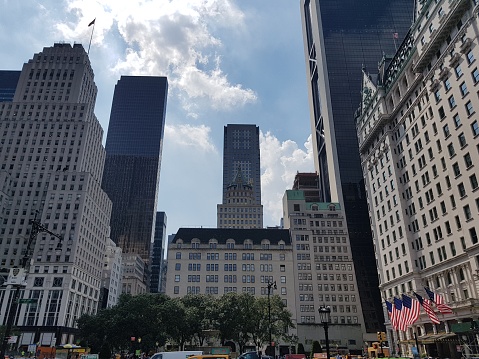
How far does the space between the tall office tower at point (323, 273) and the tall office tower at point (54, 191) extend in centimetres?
6478

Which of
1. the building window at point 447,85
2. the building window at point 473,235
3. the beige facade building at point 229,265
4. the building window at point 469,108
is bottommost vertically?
the building window at point 473,235

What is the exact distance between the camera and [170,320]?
219 ft

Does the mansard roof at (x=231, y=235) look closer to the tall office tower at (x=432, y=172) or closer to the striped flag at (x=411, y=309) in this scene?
the tall office tower at (x=432, y=172)

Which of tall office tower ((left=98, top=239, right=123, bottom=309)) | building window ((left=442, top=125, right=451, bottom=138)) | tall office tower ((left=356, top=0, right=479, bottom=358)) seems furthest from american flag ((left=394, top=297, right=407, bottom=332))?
tall office tower ((left=98, top=239, right=123, bottom=309))

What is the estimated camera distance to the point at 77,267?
109938mm

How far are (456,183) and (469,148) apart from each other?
5.43m

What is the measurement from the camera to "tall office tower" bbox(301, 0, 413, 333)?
116875 mm

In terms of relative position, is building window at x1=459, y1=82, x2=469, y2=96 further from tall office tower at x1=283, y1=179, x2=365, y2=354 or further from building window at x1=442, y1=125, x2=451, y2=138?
tall office tower at x1=283, y1=179, x2=365, y2=354

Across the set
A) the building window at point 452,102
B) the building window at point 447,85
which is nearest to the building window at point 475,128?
the building window at point 452,102

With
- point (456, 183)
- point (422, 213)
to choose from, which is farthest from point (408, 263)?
point (456, 183)

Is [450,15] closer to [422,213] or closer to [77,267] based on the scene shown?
[422,213]

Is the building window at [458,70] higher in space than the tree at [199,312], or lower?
higher

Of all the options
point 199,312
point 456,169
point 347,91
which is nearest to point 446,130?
point 456,169

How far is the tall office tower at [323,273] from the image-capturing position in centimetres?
10562
